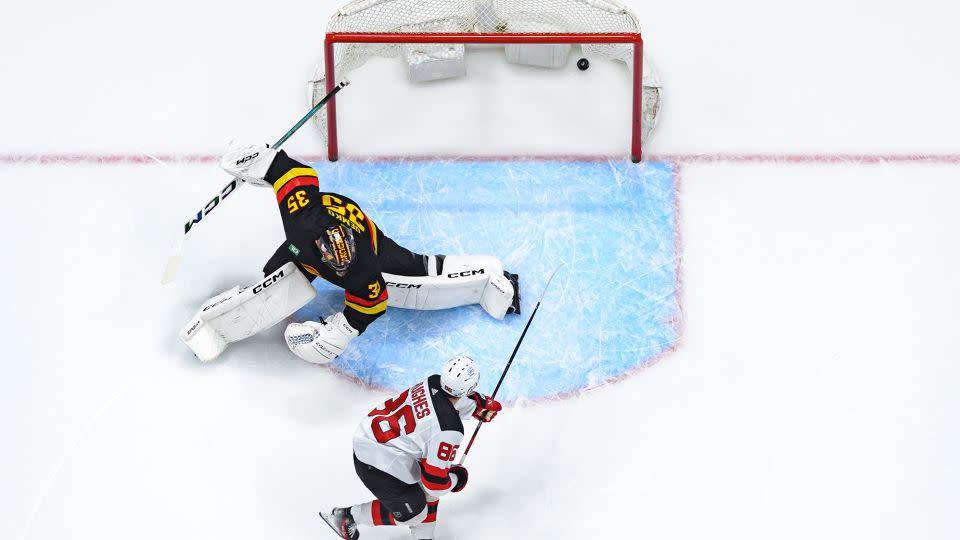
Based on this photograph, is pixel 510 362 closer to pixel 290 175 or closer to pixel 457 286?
pixel 457 286

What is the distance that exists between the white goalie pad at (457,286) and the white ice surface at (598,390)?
16.0 inches

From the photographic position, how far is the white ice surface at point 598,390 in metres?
6.02

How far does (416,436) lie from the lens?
565 centimetres

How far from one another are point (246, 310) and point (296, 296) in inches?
7.6

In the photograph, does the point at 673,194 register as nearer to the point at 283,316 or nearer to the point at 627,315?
the point at 627,315

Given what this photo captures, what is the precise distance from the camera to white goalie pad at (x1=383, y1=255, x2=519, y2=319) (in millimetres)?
6250

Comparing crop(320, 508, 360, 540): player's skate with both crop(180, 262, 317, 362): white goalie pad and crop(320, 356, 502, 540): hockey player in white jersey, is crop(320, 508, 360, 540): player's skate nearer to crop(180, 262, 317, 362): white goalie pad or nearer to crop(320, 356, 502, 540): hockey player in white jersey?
crop(320, 356, 502, 540): hockey player in white jersey

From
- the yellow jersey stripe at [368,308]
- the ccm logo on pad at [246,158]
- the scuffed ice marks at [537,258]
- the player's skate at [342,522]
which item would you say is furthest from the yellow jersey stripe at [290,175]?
the player's skate at [342,522]

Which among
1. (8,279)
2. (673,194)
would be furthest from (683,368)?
(8,279)

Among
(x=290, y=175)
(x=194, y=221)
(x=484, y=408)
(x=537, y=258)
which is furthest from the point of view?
(x=537, y=258)

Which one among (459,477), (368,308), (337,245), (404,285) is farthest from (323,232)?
(459,477)

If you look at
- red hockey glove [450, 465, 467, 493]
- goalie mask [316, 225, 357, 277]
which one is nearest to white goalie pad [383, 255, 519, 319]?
goalie mask [316, 225, 357, 277]

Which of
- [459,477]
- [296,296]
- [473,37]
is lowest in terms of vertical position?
[459,477]

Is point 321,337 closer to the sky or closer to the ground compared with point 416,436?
closer to the sky
